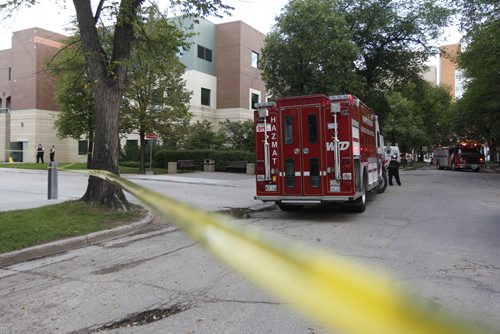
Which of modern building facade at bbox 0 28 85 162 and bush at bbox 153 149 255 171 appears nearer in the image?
bush at bbox 153 149 255 171

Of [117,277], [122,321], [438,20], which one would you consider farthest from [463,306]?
[438,20]

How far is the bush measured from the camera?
30.1 metres

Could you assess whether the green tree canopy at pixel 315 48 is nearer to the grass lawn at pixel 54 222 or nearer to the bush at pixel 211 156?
the bush at pixel 211 156

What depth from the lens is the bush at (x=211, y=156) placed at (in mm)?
30062

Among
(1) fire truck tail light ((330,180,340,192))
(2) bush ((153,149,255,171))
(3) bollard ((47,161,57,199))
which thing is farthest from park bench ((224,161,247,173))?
(1) fire truck tail light ((330,180,340,192))

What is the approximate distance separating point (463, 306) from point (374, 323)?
3.75 m

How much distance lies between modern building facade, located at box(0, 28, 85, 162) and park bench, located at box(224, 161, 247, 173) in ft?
68.5

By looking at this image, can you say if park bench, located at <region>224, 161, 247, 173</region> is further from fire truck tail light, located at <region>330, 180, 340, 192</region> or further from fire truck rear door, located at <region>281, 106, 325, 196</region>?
fire truck tail light, located at <region>330, 180, 340, 192</region>

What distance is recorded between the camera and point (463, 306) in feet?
15.0

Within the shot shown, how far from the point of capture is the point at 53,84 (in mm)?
41562

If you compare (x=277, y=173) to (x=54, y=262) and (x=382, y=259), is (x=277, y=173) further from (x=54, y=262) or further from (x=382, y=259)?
(x=54, y=262)

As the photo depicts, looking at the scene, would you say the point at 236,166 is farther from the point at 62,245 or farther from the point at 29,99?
the point at 29,99

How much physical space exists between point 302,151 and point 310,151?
0.20m

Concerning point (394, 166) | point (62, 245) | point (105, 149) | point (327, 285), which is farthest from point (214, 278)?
point (394, 166)
